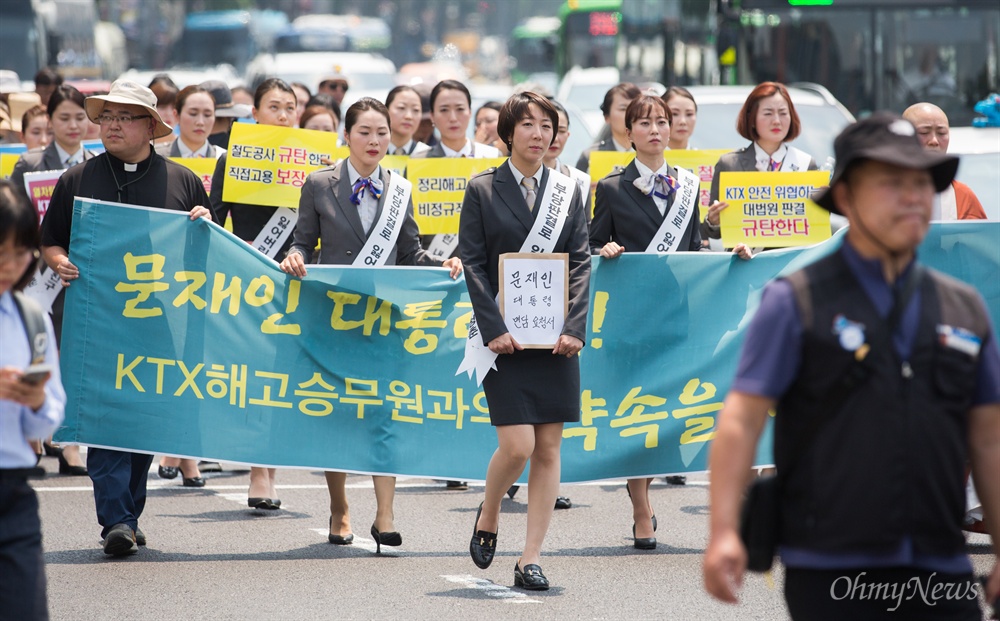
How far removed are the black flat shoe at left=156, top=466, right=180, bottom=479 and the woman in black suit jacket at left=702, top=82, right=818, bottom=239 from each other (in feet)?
12.6

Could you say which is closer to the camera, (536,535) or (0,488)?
(0,488)

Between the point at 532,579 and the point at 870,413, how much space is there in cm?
332

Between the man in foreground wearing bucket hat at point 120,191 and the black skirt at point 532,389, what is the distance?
1915 mm

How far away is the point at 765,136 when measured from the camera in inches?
343

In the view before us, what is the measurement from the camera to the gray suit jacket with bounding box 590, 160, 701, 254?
788 cm

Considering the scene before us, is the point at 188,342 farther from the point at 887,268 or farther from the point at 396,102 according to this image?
the point at 887,268

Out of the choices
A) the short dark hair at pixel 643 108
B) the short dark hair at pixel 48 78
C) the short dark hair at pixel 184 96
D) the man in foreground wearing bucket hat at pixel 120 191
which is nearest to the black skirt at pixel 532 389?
the short dark hair at pixel 643 108

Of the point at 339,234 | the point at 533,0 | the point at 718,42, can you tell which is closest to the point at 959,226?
the point at 339,234

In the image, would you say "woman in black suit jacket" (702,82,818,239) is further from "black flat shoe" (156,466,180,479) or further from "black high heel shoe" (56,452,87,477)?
"black high heel shoe" (56,452,87,477)

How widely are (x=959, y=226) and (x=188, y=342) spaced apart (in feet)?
13.0

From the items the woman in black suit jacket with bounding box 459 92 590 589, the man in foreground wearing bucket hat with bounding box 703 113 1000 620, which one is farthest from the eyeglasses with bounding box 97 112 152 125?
the man in foreground wearing bucket hat with bounding box 703 113 1000 620

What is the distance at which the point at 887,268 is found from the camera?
364 cm

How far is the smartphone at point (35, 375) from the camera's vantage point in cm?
406

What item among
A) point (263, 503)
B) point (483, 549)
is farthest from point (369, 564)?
point (263, 503)
